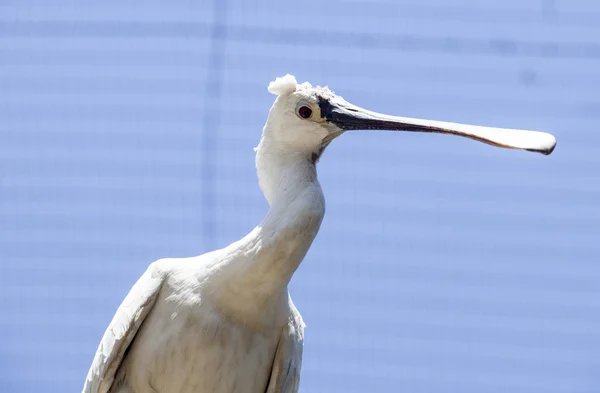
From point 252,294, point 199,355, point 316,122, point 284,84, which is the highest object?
point 284,84

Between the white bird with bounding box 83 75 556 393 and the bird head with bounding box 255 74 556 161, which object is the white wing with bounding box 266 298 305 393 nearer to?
the white bird with bounding box 83 75 556 393

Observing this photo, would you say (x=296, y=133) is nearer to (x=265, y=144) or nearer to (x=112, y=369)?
(x=265, y=144)

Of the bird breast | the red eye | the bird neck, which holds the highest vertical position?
the red eye

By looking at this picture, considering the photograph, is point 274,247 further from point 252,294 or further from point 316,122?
point 316,122

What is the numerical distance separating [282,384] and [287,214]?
2.01ft

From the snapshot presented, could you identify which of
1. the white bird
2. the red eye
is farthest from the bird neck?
the red eye

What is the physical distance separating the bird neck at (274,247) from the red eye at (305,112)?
0.14 meters

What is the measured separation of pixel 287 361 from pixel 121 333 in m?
0.57

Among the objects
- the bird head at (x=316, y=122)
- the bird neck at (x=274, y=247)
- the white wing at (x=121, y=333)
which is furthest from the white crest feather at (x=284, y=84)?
the white wing at (x=121, y=333)

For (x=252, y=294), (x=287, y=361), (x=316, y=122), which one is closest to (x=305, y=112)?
(x=316, y=122)

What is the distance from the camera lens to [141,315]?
183 inches

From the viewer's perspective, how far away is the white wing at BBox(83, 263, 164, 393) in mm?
4609

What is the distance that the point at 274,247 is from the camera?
443 cm

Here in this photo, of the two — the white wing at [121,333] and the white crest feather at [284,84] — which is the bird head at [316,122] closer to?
the white crest feather at [284,84]
